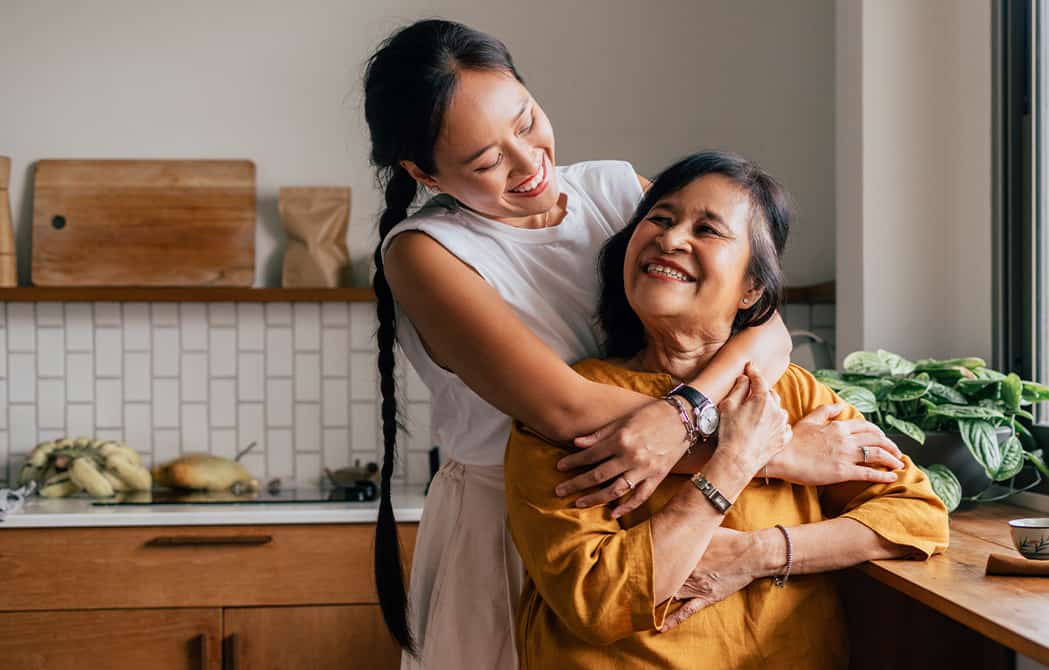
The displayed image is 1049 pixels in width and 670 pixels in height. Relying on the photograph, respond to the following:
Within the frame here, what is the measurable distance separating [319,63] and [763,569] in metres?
2.39

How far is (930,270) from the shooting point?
2438 mm

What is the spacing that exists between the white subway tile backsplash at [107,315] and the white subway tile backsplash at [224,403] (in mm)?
344

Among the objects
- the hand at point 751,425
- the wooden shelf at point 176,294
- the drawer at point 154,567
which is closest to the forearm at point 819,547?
the hand at point 751,425

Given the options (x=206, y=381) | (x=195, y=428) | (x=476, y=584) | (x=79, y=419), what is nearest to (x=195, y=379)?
(x=206, y=381)

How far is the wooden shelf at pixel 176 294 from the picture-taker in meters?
3.02

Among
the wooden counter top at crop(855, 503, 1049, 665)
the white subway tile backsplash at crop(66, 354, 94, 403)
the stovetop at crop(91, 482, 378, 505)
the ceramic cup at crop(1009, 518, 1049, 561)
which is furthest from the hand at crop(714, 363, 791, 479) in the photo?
the white subway tile backsplash at crop(66, 354, 94, 403)

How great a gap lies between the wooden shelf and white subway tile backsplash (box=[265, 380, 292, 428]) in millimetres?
277

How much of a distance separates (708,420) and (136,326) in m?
2.34

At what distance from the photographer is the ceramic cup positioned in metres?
1.36

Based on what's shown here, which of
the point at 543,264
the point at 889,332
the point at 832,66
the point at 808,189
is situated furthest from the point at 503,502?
the point at 832,66

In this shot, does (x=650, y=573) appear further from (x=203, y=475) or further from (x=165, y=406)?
(x=165, y=406)

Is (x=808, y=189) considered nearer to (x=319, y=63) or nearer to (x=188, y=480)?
(x=319, y=63)

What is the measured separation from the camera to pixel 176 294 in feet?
9.96

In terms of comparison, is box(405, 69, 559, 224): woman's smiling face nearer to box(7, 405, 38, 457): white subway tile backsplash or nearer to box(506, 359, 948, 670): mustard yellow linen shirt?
box(506, 359, 948, 670): mustard yellow linen shirt
